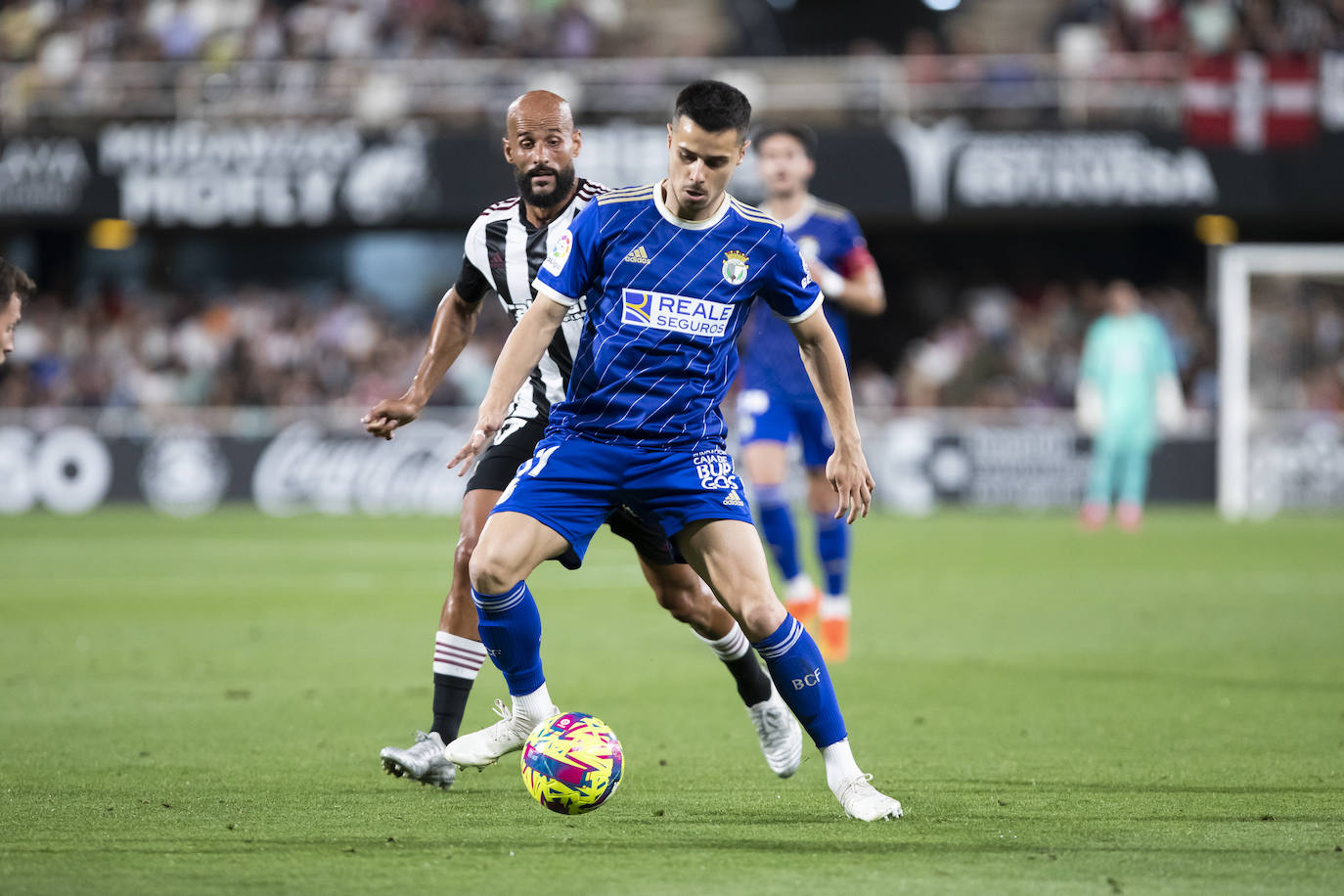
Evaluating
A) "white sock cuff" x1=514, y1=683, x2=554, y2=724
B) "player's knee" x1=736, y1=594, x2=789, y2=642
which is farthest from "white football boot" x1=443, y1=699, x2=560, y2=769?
"player's knee" x1=736, y1=594, x2=789, y2=642

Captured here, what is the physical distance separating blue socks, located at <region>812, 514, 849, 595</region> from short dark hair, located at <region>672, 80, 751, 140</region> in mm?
4133

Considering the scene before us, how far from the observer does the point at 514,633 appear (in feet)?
17.2

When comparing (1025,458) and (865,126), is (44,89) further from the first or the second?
(1025,458)

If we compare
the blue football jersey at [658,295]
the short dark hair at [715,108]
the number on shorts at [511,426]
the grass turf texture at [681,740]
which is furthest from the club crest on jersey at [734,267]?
the grass turf texture at [681,740]

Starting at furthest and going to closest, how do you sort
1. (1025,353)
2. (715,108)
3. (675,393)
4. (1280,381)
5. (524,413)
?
1. (1025,353)
2. (1280,381)
3. (524,413)
4. (675,393)
5. (715,108)

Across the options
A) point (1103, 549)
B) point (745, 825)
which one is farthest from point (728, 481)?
point (1103, 549)

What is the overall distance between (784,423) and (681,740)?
2783 millimetres

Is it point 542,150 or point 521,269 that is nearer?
point 542,150

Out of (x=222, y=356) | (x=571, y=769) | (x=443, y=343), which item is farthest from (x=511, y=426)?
(x=222, y=356)

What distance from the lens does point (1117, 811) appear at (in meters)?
5.02

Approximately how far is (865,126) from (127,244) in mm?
11985

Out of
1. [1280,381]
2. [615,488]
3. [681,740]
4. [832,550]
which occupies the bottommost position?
[1280,381]

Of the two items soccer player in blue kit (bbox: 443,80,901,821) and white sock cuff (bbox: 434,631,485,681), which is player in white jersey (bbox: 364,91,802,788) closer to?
white sock cuff (bbox: 434,631,485,681)

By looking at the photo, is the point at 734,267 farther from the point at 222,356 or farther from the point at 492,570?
the point at 222,356
